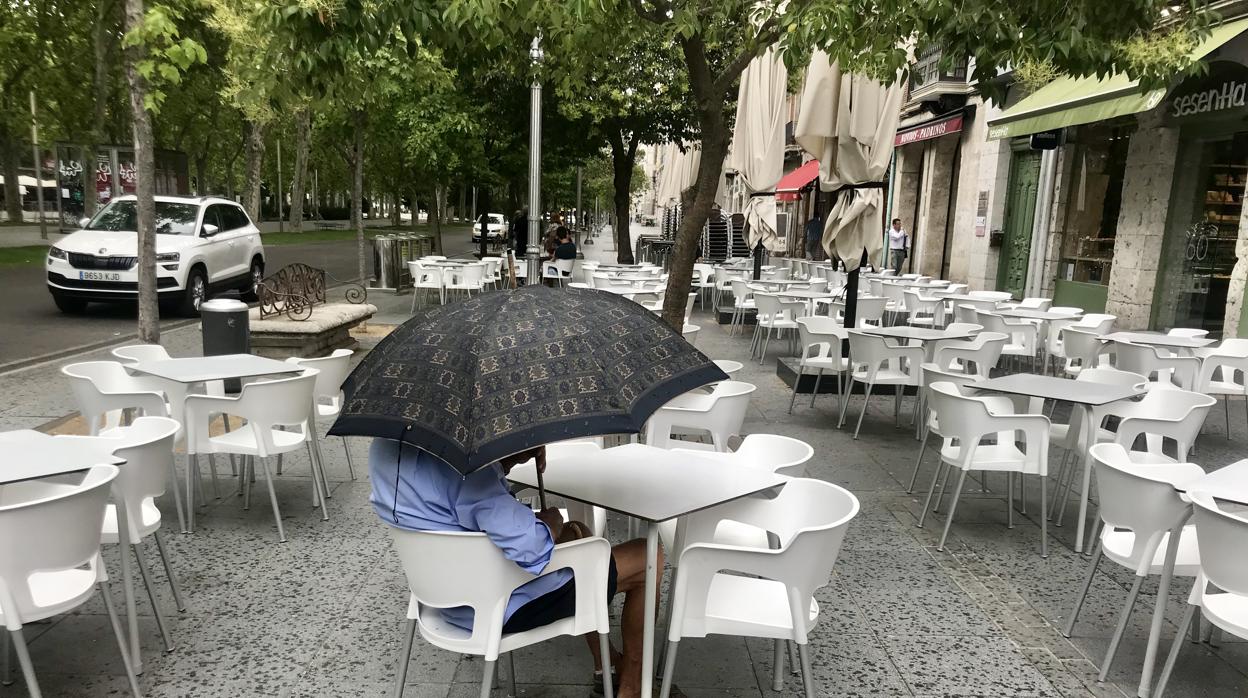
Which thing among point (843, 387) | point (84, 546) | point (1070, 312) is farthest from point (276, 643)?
point (1070, 312)

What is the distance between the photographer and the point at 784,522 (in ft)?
10.8

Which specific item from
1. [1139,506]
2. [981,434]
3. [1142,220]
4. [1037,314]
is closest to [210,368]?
[981,434]

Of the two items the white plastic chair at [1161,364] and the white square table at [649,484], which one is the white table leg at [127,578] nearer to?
the white square table at [649,484]

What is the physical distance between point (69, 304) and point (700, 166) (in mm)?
10995

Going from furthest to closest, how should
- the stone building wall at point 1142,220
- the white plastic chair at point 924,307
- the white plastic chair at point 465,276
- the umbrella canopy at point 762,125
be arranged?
the white plastic chair at point 465,276, the stone building wall at point 1142,220, the white plastic chair at point 924,307, the umbrella canopy at point 762,125

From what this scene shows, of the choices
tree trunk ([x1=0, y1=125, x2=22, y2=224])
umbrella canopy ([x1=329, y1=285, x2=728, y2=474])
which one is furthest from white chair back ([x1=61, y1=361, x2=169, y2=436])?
tree trunk ([x1=0, y1=125, x2=22, y2=224])

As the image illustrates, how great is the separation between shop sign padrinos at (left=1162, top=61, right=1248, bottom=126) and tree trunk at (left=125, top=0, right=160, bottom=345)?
11451 mm

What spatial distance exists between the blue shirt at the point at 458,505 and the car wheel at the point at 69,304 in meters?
12.5

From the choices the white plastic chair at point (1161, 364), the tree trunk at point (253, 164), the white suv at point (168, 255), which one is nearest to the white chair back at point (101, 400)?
the white plastic chair at point (1161, 364)

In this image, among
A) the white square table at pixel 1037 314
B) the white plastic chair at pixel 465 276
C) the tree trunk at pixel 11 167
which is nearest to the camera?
the white square table at pixel 1037 314

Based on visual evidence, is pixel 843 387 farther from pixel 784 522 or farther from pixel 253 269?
pixel 253 269

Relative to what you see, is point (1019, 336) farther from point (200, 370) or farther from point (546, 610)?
point (200, 370)

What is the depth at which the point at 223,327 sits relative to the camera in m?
7.41

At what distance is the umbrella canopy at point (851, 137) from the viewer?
7.22 metres
